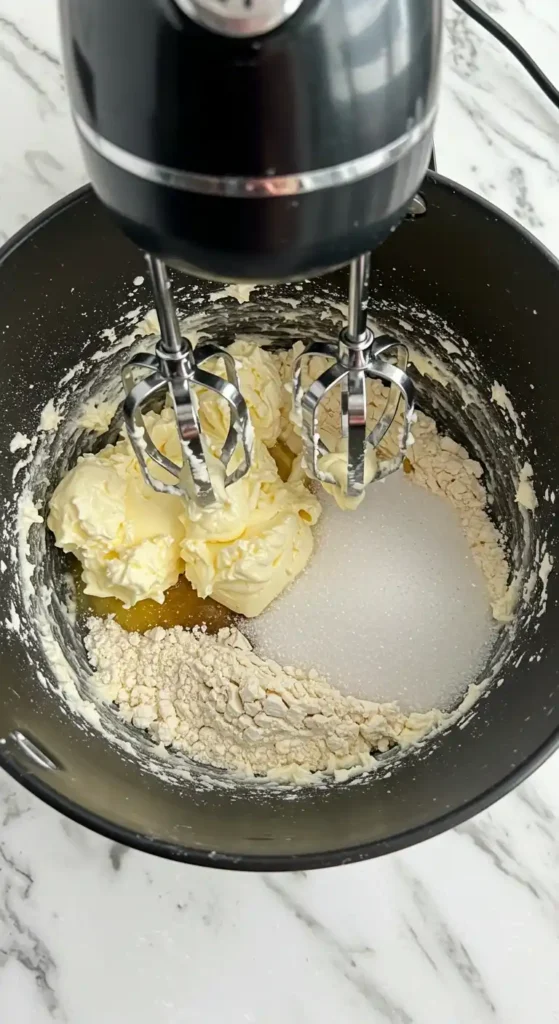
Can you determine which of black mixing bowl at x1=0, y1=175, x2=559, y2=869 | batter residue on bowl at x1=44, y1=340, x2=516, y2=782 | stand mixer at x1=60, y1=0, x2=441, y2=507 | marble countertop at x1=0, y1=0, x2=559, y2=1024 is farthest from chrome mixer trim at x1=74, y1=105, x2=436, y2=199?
marble countertop at x1=0, y1=0, x2=559, y2=1024

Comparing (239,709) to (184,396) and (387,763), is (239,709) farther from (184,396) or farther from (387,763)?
(184,396)

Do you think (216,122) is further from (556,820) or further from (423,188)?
(556,820)

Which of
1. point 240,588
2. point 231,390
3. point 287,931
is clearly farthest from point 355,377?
point 287,931

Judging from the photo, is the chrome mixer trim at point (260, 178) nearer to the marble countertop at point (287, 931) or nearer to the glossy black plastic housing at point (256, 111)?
the glossy black plastic housing at point (256, 111)

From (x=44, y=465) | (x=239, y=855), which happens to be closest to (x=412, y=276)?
(x=44, y=465)

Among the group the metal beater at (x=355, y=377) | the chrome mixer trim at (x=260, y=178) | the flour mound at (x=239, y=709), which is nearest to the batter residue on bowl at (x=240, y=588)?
the flour mound at (x=239, y=709)

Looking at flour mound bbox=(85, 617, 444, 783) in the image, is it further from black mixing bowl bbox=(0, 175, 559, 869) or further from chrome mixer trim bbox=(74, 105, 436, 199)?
chrome mixer trim bbox=(74, 105, 436, 199)
